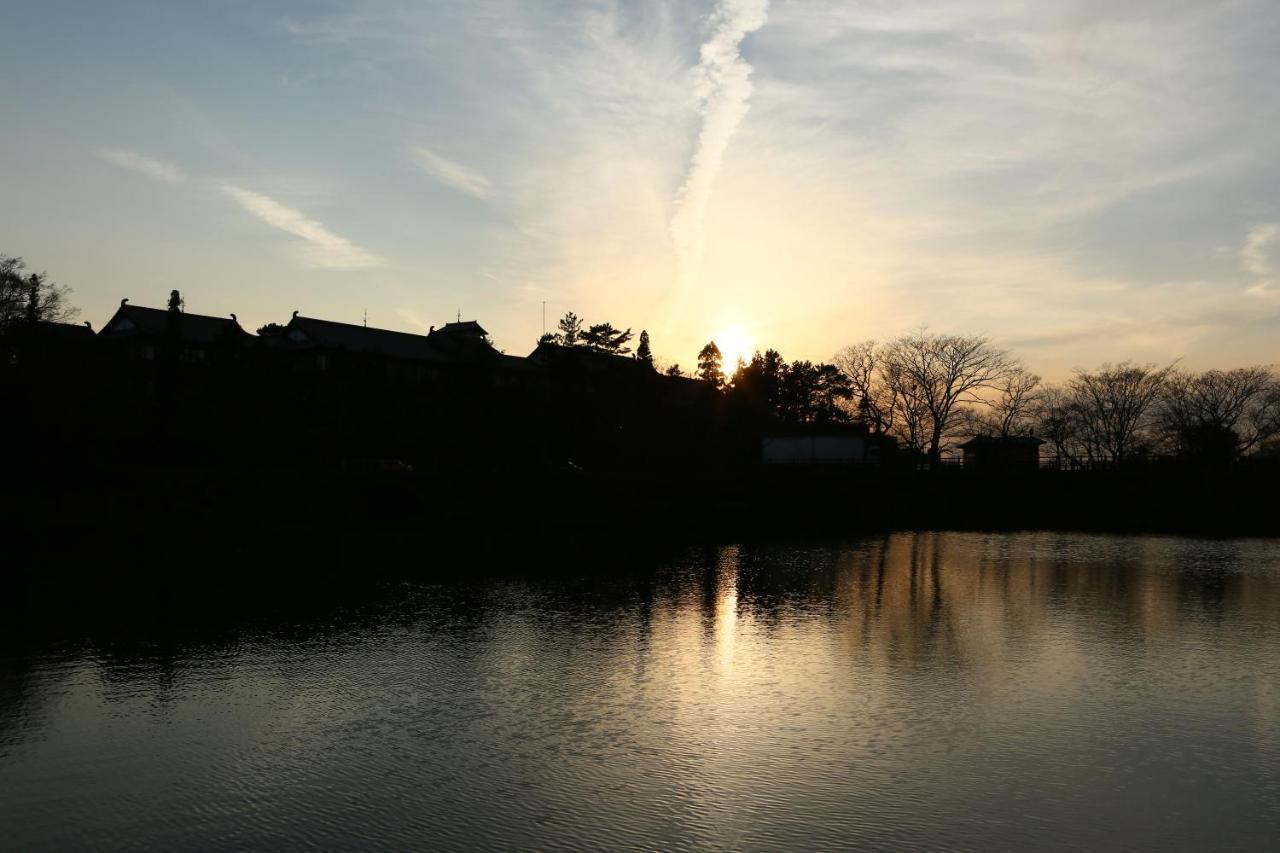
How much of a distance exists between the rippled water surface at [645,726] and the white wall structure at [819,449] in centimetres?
5424

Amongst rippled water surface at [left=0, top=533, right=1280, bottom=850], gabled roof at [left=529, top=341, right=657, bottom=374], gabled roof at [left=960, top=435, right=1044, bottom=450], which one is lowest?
rippled water surface at [left=0, top=533, right=1280, bottom=850]

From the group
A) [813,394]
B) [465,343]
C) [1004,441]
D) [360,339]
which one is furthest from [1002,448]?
[360,339]

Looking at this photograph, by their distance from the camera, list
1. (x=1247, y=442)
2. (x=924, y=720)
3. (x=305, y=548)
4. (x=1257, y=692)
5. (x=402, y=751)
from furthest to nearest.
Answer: (x=1247, y=442), (x=305, y=548), (x=1257, y=692), (x=924, y=720), (x=402, y=751)

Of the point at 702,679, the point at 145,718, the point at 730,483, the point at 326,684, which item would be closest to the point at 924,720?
the point at 702,679

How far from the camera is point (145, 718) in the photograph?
15055 millimetres

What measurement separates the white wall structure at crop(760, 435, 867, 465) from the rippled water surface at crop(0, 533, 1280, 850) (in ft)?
178

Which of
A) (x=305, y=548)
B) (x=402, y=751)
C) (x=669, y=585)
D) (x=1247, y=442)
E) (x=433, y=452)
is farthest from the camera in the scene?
(x=1247, y=442)

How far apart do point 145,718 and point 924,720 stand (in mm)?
12833

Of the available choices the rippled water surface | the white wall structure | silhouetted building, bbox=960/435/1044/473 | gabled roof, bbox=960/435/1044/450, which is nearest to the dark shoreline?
the white wall structure

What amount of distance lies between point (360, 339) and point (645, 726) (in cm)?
7922

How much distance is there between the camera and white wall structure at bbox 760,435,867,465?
81.8 meters

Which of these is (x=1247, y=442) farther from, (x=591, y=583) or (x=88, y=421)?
(x=88, y=421)

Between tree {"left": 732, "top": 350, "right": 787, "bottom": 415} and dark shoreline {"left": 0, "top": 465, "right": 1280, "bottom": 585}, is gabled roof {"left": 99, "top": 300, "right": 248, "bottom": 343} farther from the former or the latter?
tree {"left": 732, "top": 350, "right": 787, "bottom": 415}

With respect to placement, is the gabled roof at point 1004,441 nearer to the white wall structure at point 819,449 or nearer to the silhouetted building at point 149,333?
the white wall structure at point 819,449
